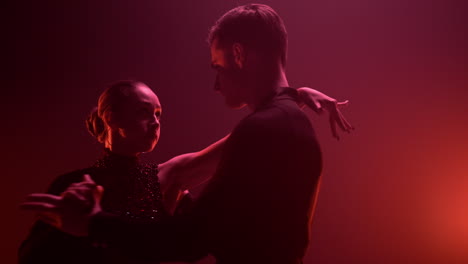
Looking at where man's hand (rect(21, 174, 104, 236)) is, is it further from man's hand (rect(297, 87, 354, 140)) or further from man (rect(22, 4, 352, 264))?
man's hand (rect(297, 87, 354, 140))

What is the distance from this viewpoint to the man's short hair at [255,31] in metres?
1.13

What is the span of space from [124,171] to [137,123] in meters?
0.15

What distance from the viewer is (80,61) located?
2422 millimetres

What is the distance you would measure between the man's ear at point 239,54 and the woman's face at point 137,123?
32 cm

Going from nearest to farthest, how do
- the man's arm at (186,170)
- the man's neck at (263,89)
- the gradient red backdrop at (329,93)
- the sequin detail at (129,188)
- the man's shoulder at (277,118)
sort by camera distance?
the man's shoulder at (277,118) → the man's neck at (263,89) → the sequin detail at (129,188) → the man's arm at (186,170) → the gradient red backdrop at (329,93)

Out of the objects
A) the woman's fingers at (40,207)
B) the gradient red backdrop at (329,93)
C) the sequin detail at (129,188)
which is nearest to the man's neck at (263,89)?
the sequin detail at (129,188)

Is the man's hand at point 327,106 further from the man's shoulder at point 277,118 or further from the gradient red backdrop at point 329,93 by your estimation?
the gradient red backdrop at point 329,93

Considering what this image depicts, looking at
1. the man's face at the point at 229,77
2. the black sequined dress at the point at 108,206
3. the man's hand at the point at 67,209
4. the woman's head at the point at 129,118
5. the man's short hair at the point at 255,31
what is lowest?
the black sequined dress at the point at 108,206

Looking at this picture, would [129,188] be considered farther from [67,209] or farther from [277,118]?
[277,118]

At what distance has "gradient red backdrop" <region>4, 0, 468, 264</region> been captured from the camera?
7.75 feet

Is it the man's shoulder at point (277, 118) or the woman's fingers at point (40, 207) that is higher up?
the man's shoulder at point (277, 118)

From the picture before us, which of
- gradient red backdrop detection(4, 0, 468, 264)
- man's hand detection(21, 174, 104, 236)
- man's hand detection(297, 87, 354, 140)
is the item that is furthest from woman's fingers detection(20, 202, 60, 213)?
gradient red backdrop detection(4, 0, 468, 264)

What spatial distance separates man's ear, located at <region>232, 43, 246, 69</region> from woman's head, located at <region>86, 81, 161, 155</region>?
32 cm

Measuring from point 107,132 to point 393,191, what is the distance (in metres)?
1.83
